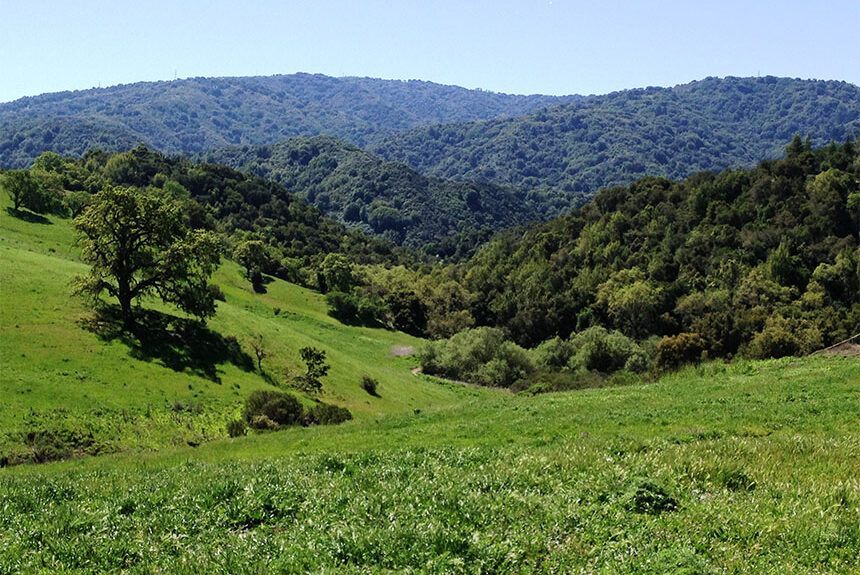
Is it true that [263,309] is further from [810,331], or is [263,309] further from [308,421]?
[810,331]

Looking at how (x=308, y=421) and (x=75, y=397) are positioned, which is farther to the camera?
(x=308, y=421)

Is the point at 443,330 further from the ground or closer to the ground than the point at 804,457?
closer to the ground

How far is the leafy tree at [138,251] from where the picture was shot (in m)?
41.4

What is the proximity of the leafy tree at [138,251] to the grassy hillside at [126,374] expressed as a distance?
2.93 m

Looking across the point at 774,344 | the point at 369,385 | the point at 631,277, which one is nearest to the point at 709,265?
the point at 631,277

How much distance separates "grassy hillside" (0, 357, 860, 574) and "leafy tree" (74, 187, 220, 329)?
29890 millimetres

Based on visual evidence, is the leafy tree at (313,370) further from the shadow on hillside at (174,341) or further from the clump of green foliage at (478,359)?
the clump of green foliage at (478,359)

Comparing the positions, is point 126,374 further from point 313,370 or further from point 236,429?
point 313,370

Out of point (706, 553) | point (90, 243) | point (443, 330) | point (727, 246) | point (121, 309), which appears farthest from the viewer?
point (443, 330)

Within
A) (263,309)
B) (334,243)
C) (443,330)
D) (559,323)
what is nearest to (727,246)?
(559,323)

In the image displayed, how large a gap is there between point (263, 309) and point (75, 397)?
59342 mm

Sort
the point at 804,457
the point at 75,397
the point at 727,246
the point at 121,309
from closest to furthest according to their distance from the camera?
the point at 804,457 → the point at 75,397 → the point at 121,309 → the point at 727,246

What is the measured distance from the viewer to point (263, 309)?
9019 centimetres

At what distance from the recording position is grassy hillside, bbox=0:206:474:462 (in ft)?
95.6
